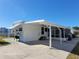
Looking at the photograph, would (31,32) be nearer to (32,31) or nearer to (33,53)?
(32,31)

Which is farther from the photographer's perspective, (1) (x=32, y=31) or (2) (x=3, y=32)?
(2) (x=3, y=32)

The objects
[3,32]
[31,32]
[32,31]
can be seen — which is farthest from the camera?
[3,32]

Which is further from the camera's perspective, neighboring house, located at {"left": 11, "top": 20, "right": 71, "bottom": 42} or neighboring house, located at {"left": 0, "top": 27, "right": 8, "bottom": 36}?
neighboring house, located at {"left": 0, "top": 27, "right": 8, "bottom": 36}

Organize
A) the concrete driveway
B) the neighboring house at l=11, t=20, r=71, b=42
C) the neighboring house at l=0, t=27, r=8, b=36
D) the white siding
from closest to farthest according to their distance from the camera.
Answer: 1. the concrete driveway
2. the neighboring house at l=11, t=20, r=71, b=42
3. the white siding
4. the neighboring house at l=0, t=27, r=8, b=36

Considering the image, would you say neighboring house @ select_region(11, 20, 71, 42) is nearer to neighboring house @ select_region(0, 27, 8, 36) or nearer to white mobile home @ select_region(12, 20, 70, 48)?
white mobile home @ select_region(12, 20, 70, 48)

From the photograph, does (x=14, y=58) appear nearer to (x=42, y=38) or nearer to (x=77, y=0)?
(x=42, y=38)

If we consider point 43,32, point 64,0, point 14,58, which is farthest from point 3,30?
point 14,58

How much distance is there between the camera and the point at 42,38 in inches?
766

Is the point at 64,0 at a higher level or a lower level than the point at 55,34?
higher

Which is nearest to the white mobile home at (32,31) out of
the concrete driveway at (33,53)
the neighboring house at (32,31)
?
the neighboring house at (32,31)

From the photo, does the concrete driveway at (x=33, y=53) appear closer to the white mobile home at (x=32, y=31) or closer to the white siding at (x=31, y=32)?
the white mobile home at (x=32, y=31)

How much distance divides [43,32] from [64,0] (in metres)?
8.26

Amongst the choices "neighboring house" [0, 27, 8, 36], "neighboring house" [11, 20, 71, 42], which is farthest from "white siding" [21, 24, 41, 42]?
"neighboring house" [0, 27, 8, 36]

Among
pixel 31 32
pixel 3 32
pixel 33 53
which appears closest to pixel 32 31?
pixel 31 32
